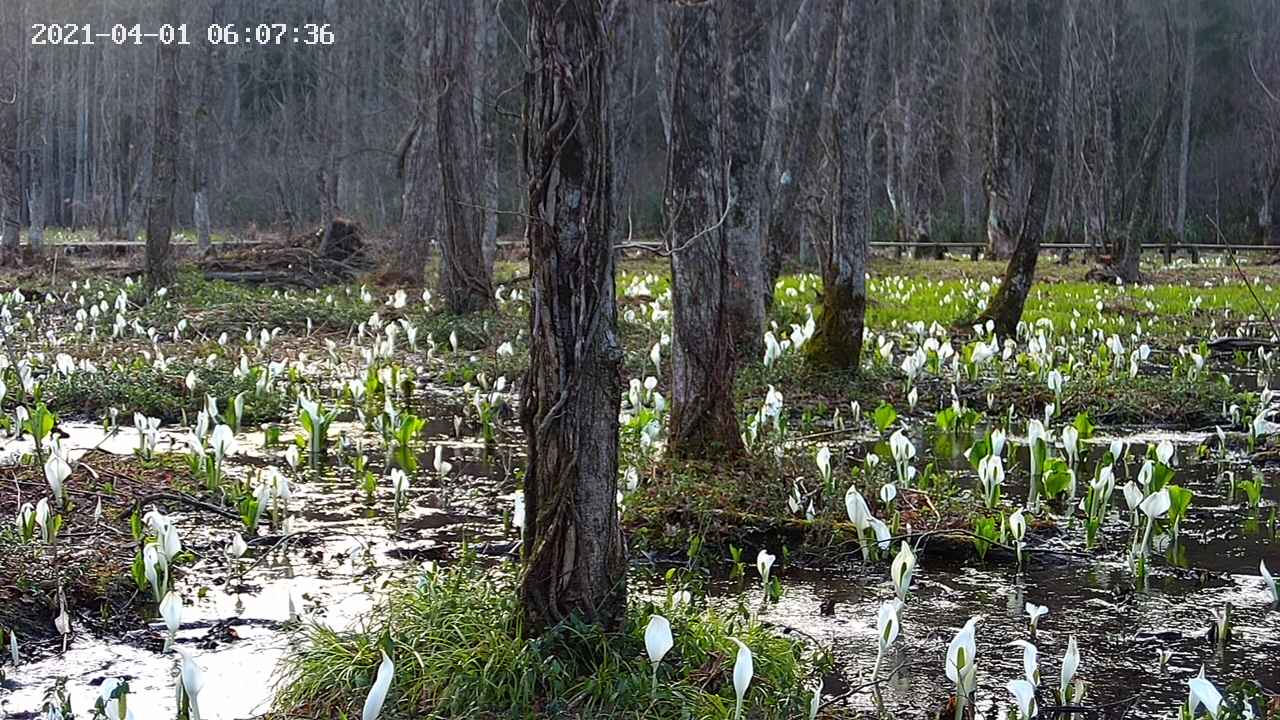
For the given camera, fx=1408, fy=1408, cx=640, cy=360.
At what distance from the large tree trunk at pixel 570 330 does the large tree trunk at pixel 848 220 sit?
5.77 m

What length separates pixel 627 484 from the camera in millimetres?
5984

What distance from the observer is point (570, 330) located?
3914 millimetres

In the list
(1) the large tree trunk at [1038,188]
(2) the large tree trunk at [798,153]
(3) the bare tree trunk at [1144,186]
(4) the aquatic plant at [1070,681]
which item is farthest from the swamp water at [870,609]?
(3) the bare tree trunk at [1144,186]

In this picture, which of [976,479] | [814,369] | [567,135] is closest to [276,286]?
[814,369]

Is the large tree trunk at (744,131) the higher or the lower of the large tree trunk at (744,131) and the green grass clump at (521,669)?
the higher

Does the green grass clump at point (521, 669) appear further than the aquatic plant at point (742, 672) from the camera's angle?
Yes

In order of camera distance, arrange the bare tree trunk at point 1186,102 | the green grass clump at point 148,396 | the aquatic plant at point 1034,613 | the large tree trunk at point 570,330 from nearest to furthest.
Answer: the large tree trunk at point 570,330 → the aquatic plant at point 1034,613 → the green grass clump at point 148,396 → the bare tree trunk at point 1186,102

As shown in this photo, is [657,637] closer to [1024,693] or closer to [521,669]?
[521,669]

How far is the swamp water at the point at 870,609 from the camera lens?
165 inches

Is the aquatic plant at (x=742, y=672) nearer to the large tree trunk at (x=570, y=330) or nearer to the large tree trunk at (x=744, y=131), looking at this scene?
the large tree trunk at (x=570, y=330)

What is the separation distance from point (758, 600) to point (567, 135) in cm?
206

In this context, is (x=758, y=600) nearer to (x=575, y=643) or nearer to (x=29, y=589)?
(x=575, y=643)

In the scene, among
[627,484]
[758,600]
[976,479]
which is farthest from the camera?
[976,479]

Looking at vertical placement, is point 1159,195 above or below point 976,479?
above
